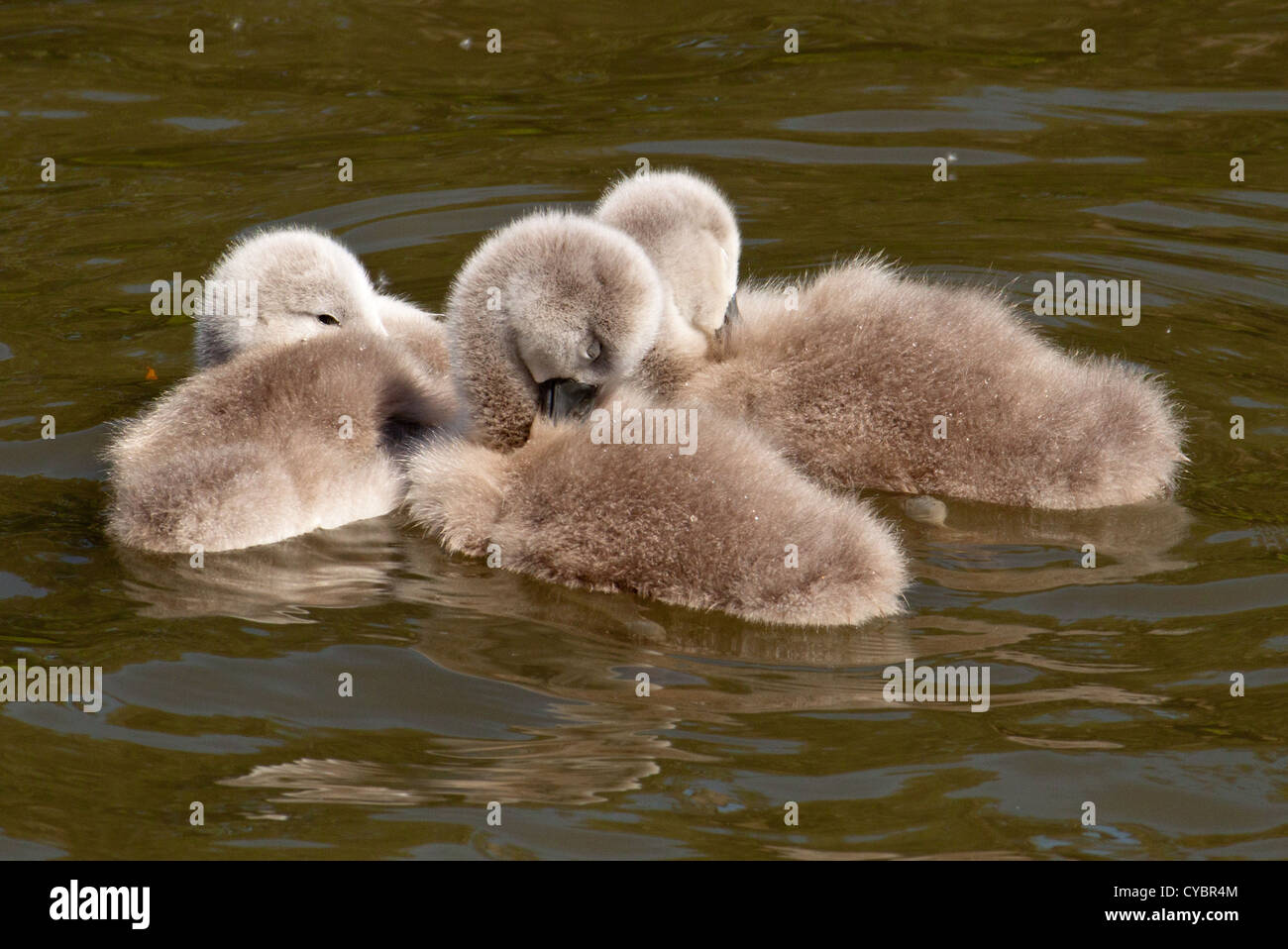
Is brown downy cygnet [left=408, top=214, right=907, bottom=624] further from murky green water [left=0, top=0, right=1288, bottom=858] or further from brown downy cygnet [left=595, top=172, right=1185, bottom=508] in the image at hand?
brown downy cygnet [left=595, top=172, right=1185, bottom=508]

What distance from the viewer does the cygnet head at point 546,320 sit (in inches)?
219

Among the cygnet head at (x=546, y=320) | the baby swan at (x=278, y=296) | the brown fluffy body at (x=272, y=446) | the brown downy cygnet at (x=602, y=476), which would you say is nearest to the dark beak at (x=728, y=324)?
the brown downy cygnet at (x=602, y=476)

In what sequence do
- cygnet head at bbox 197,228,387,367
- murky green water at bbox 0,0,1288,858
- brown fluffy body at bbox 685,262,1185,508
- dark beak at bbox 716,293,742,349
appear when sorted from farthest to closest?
dark beak at bbox 716,293,742,349
cygnet head at bbox 197,228,387,367
brown fluffy body at bbox 685,262,1185,508
murky green water at bbox 0,0,1288,858

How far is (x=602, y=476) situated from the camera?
5422mm

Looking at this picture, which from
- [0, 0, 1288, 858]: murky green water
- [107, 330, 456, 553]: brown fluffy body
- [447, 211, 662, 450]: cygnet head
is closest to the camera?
[0, 0, 1288, 858]: murky green water

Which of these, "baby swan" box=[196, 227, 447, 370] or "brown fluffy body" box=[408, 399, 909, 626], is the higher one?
"baby swan" box=[196, 227, 447, 370]

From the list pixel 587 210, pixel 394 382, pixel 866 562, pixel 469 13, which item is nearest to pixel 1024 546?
pixel 866 562

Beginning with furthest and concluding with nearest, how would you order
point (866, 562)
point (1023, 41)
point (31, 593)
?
1. point (1023, 41)
2. point (31, 593)
3. point (866, 562)

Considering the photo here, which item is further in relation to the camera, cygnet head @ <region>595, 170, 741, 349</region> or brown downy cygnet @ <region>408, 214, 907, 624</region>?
cygnet head @ <region>595, 170, 741, 349</region>

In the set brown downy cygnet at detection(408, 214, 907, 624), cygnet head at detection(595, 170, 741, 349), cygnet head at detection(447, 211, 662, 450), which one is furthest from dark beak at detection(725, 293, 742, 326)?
cygnet head at detection(447, 211, 662, 450)

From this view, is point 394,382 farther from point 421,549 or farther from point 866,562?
point 866,562

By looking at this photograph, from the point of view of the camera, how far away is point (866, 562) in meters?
5.19

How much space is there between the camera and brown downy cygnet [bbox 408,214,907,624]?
205 inches
